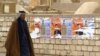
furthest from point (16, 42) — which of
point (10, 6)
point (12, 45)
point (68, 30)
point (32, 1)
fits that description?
point (32, 1)

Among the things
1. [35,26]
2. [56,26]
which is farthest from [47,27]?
[35,26]

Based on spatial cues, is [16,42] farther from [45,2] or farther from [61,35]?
[45,2]

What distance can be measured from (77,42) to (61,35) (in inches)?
25.0

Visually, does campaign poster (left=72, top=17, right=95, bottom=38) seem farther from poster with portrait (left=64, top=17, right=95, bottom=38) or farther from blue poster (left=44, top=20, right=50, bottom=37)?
blue poster (left=44, top=20, right=50, bottom=37)

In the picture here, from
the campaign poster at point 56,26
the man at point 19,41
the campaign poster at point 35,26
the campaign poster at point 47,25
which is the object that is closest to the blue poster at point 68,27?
the campaign poster at point 56,26

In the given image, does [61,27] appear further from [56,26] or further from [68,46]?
[68,46]

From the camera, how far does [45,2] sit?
26.7 meters

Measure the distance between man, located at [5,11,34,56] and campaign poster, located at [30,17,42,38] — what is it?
5660 mm

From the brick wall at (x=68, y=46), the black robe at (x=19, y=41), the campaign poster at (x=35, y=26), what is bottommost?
the brick wall at (x=68, y=46)

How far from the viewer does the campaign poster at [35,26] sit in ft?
45.5

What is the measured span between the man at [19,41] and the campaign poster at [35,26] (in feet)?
18.6

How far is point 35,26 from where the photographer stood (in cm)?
1394

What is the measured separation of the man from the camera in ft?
26.1

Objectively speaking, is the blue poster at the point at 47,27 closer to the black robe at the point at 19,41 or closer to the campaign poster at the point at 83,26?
the campaign poster at the point at 83,26
